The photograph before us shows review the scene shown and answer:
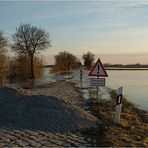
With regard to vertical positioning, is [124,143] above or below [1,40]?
below

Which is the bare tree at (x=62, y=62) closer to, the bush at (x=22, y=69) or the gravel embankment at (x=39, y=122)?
the bush at (x=22, y=69)

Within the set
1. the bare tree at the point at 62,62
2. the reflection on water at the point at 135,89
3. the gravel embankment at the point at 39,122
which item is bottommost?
the reflection on water at the point at 135,89

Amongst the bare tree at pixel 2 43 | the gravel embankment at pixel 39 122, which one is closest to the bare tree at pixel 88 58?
the bare tree at pixel 2 43

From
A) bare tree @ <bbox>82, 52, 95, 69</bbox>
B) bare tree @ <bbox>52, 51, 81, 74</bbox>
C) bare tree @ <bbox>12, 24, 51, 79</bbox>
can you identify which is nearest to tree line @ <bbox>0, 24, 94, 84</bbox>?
bare tree @ <bbox>12, 24, 51, 79</bbox>

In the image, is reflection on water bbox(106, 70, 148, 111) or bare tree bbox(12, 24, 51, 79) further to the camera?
bare tree bbox(12, 24, 51, 79)

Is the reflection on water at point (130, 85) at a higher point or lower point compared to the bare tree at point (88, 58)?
lower

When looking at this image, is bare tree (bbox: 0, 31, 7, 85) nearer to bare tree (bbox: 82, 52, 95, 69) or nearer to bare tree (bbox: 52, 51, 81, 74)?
bare tree (bbox: 52, 51, 81, 74)

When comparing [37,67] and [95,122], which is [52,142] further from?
[37,67]

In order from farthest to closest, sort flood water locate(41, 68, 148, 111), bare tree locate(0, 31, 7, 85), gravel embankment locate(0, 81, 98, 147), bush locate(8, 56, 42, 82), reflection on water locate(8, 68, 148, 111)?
bush locate(8, 56, 42, 82), bare tree locate(0, 31, 7, 85), reflection on water locate(8, 68, 148, 111), flood water locate(41, 68, 148, 111), gravel embankment locate(0, 81, 98, 147)

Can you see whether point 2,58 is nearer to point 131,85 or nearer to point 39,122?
point 131,85

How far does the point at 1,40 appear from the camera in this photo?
50844 millimetres

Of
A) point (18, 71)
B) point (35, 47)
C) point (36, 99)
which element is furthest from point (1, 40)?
point (36, 99)

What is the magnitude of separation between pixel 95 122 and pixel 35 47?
4878cm

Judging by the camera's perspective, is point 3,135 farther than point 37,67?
No
